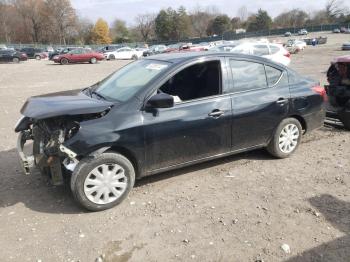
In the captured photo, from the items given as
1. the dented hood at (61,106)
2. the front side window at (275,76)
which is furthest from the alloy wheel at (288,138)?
the dented hood at (61,106)

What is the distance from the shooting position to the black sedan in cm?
425

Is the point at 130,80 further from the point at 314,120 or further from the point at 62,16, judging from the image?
the point at 62,16

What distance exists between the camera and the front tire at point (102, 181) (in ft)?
13.7

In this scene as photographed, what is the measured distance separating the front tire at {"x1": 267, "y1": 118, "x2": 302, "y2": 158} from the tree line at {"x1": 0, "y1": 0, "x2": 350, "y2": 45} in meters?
93.7

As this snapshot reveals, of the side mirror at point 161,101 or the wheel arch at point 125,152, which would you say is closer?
the wheel arch at point 125,152

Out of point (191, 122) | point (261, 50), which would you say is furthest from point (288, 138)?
point (261, 50)

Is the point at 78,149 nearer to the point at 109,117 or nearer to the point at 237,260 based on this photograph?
the point at 109,117

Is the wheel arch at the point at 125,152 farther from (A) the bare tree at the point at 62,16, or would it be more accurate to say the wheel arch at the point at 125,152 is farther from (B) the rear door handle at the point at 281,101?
(A) the bare tree at the point at 62,16

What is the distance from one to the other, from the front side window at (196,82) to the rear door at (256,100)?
0.23m

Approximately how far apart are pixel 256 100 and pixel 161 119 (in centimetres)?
153

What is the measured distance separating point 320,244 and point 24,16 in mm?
101469

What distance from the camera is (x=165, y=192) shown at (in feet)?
15.8

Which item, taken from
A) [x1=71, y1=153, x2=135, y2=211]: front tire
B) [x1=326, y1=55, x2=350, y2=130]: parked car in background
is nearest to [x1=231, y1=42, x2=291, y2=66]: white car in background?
[x1=326, y1=55, x2=350, y2=130]: parked car in background

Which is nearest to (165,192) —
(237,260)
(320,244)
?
(237,260)
